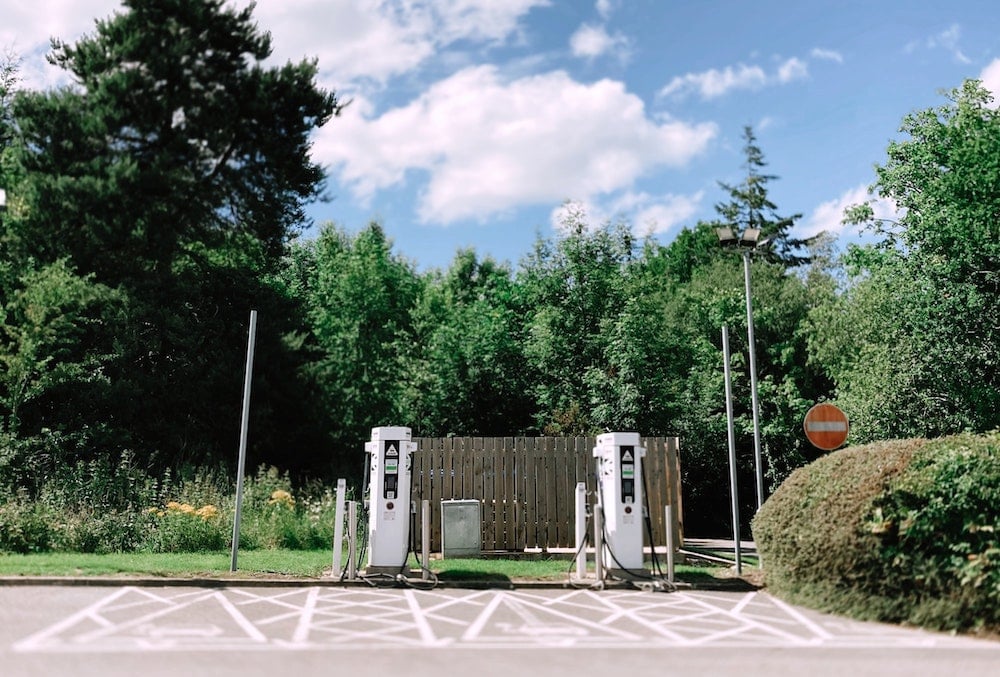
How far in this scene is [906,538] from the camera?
30.7 ft

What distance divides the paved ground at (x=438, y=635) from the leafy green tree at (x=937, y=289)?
14.0 metres

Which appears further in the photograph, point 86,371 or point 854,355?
point 854,355

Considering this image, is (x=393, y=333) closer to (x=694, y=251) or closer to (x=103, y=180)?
(x=103, y=180)

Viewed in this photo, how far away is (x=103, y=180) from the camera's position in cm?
2184

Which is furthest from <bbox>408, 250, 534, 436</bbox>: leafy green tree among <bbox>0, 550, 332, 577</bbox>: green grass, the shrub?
the shrub

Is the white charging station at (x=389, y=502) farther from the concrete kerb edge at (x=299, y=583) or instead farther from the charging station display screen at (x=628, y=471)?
the charging station display screen at (x=628, y=471)

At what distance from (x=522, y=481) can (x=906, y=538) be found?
6.96 meters

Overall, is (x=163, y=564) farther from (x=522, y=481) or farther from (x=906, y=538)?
(x=906, y=538)

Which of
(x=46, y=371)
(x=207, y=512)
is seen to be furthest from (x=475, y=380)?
(x=207, y=512)

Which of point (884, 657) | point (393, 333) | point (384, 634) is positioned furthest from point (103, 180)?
point (884, 657)

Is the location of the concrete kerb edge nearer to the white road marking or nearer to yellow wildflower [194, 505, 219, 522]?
the white road marking

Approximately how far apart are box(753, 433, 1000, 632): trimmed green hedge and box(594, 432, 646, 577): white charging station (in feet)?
6.81

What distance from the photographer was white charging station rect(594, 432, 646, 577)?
458 inches

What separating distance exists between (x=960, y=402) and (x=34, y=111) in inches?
1064
